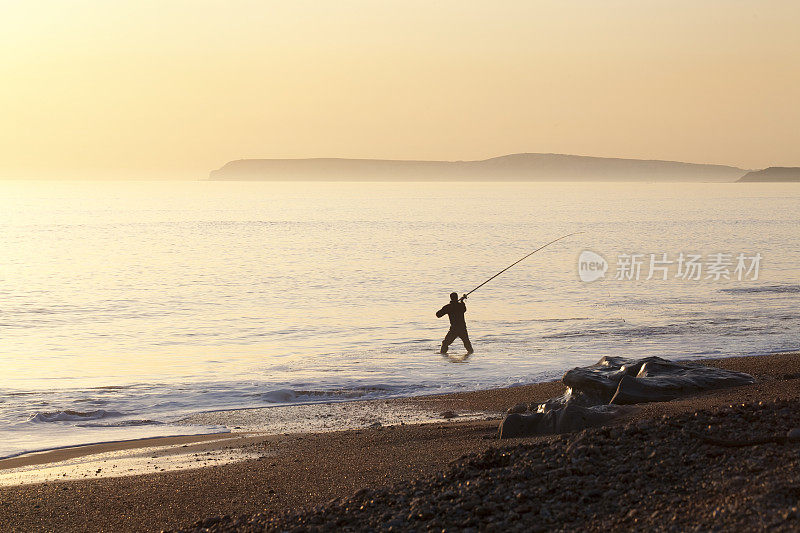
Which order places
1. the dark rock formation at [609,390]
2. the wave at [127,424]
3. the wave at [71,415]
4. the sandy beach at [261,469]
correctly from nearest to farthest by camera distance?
the sandy beach at [261,469] < the dark rock formation at [609,390] < the wave at [127,424] < the wave at [71,415]

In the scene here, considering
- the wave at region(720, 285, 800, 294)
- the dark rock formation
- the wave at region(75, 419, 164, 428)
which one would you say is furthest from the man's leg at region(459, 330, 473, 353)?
the wave at region(720, 285, 800, 294)

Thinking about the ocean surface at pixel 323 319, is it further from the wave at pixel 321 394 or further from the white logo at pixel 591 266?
the white logo at pixel 591 266

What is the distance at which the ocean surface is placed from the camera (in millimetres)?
15922

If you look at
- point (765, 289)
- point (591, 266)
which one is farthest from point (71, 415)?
point (591, 266)

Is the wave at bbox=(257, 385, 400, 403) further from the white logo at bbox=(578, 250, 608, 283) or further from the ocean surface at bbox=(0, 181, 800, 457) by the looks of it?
the white logo at bbox=(578, 250, 608, 283)

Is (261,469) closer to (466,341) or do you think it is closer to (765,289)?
(466,341)

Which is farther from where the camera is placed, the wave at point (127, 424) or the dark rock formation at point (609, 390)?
→ the wave at point (127, 424)

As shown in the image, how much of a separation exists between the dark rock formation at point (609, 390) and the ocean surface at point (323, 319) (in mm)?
4403

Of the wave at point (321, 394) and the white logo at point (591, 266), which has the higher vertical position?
the wave at point (321, 394)

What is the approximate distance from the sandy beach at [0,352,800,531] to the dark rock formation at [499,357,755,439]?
0.25m

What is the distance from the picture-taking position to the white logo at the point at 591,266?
39.4 metres

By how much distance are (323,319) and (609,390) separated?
1631cm

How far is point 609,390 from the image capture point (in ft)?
37.3

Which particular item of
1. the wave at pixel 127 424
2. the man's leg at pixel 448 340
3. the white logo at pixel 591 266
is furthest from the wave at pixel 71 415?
the white logo at pixel 591 266
